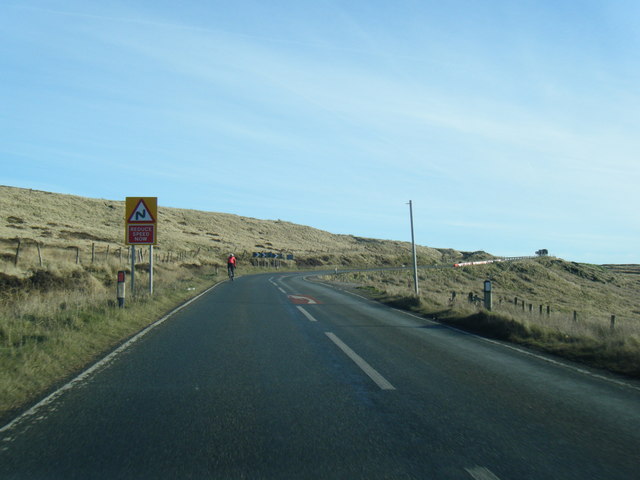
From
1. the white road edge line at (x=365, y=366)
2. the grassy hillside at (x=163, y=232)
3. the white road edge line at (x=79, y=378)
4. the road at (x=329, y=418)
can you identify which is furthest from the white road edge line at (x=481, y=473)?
the grassy hillside at (x=163, y=232)

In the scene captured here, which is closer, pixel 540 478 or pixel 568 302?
pixel 540 478

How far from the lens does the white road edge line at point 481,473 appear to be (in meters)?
3.62

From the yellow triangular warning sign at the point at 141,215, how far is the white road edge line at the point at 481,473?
14161 mm

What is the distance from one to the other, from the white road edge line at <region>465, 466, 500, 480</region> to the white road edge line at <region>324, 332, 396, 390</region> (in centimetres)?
233

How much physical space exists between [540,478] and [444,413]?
1.53 meters

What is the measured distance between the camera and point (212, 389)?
599 cm

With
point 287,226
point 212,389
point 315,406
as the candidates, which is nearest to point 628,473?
point 315,406

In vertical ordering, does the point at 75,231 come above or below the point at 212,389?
above

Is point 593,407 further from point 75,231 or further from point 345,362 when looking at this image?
point 75,231

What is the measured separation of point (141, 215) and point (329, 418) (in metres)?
12.9

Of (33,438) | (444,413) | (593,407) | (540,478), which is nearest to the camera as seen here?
(540,478)

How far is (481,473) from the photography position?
369 centimetres

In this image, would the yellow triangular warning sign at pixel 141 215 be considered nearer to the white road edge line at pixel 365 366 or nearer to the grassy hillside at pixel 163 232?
the white road edge line at pixel 365 366

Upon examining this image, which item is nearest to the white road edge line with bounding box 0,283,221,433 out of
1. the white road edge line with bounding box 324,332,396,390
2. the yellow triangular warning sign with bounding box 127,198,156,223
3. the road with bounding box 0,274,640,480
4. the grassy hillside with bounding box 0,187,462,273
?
the road with bounding box 0,274,640,480
